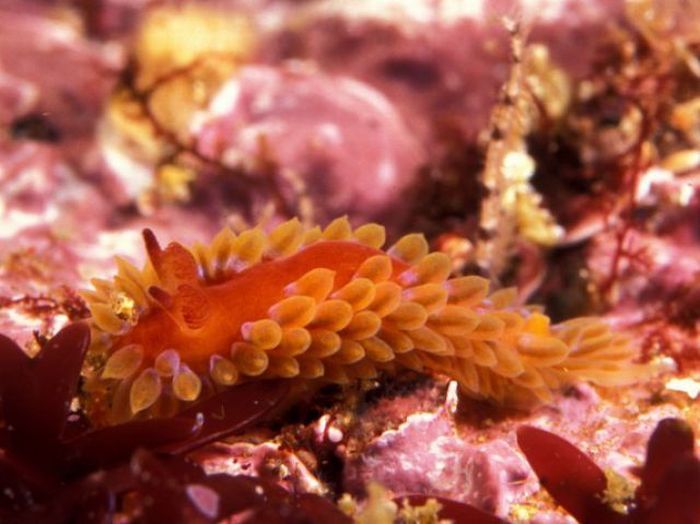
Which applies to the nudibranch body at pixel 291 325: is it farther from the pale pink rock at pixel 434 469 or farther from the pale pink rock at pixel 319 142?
the pale pink rock at pixel 319 142

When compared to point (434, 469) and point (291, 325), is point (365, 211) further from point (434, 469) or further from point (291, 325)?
point (434, 469)

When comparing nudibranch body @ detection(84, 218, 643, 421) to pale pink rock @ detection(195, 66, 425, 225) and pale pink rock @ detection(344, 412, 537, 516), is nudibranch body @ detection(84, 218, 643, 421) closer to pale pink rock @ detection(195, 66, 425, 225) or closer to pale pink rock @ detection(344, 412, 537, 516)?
pale pink rock @ detection(344, 412, 537, 516)

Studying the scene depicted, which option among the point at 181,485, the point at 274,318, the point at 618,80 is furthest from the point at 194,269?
the point at 618,80

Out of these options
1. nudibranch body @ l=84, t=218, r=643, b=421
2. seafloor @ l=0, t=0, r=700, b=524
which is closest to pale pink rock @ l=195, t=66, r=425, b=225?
seafloor @ l=0, t=0, r=700, b=524

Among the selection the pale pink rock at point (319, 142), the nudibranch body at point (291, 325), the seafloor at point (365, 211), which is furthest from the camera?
the pale pink rock at point (319, 142)

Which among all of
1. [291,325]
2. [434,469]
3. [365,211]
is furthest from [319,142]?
[434,469]

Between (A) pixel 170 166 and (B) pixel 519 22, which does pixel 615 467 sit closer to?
(B) pixel 519 22

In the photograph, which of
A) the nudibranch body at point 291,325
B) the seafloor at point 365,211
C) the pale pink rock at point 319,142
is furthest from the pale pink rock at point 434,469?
the pale pink rock at point 319,142

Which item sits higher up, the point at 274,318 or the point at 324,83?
the point at 324,83

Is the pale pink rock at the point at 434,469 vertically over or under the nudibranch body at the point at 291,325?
under
